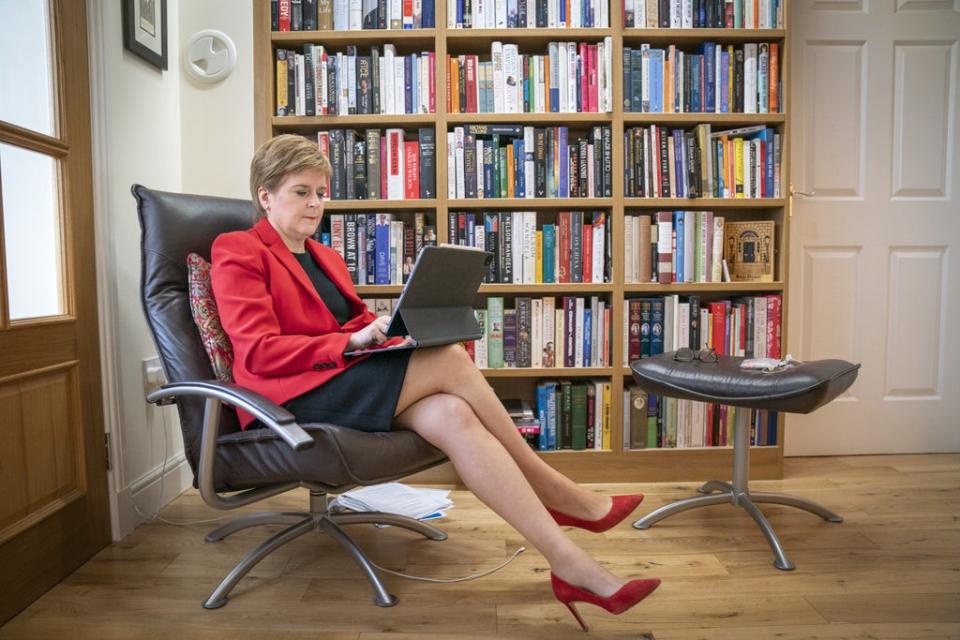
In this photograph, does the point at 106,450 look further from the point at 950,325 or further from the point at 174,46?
the point at 950,325

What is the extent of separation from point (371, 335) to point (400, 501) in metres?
0.85

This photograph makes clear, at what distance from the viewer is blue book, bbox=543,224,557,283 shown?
2.44m

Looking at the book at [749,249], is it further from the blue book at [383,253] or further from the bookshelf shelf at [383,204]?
the blue book at [383,253]

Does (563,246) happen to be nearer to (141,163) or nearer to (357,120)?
(357,120)

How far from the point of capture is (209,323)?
5.40ft

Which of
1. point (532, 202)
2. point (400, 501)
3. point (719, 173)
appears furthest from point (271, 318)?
point (719, 173)

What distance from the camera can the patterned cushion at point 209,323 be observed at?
164 centimetres

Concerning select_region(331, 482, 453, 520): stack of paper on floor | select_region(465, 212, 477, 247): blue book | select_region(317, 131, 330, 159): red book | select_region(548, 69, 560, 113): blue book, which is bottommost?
select_region(331, 482, 453, 520): stack of paper on floor

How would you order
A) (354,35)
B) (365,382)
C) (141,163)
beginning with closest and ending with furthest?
(365,382)
(141,163)
(354,35)

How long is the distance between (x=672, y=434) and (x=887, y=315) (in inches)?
40.9

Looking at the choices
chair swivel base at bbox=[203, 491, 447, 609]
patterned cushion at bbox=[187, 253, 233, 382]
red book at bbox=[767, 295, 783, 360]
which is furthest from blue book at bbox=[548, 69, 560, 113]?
chair swivel base at bbox=[203, 491, 447, 609]

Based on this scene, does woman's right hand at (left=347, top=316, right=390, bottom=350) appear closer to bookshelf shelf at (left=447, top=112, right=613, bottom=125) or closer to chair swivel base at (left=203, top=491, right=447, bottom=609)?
chair swivel base at (left=203, top=491, right=447, bottom=609)

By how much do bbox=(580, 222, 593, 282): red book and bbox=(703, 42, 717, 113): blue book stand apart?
0.58m

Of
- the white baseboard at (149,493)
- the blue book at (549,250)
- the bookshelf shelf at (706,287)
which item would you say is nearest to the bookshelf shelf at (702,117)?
the blue book at (549,250)
